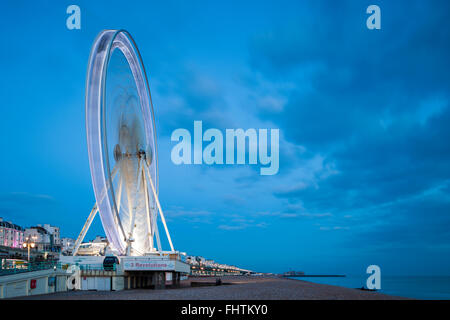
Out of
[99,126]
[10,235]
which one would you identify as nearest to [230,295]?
[99,126]

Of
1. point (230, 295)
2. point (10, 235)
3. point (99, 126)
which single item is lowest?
point (230, 295)

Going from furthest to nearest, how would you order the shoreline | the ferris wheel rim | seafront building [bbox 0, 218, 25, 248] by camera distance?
seafront building [bbox 0, 218, 25, 248] < the ferris wheel rim < the shoreline

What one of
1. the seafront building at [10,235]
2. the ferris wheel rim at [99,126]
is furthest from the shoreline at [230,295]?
the seafront building at [10,235]

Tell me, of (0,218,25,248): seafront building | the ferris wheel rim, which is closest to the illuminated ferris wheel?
the ferris wheel rim

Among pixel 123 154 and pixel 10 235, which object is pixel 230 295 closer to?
pixel 123 154

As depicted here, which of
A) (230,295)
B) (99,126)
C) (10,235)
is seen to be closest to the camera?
(230,295)

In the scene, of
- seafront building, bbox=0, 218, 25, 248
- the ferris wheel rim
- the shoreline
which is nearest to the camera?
the shoreline

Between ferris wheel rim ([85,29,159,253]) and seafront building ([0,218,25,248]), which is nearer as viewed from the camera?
ferris wheel rim ([85,29,159,253])

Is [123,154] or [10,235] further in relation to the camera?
[10,235]

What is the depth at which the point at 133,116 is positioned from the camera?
4397cm

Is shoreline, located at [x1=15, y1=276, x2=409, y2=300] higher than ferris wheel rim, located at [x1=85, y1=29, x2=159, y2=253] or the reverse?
the reverse

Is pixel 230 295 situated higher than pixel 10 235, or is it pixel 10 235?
pixel 10 235

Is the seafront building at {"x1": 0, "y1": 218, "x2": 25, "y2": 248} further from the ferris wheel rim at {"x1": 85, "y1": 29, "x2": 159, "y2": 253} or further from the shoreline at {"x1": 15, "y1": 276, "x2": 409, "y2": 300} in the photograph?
the shoreline at {"x1": 15, "y1": 276, "x2": 409, "y2": 300}
